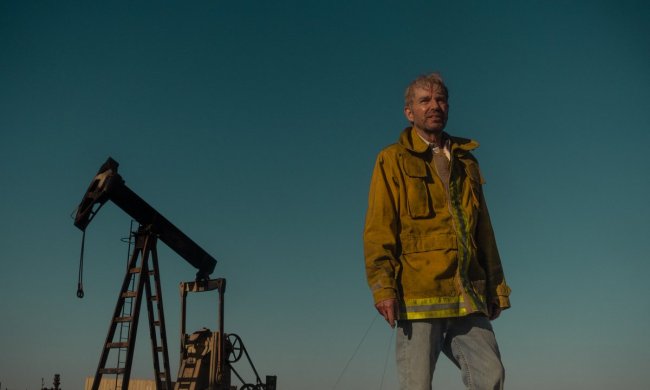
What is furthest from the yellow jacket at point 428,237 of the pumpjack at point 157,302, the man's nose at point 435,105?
the pumpjack at point 157,302

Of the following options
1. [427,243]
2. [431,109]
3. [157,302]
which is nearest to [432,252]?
[427,243]

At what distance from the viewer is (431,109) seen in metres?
3.39

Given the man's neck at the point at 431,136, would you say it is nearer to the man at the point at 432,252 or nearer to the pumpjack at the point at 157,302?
the man at the point at 432,252

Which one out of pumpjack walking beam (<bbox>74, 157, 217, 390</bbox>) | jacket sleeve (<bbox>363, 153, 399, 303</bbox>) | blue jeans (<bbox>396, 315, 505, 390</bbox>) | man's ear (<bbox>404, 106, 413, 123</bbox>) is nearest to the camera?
blue jeans (<bbox>396, 315, 505, 390</bbox>)

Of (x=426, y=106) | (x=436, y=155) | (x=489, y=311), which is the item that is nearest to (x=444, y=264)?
(x=489, y=311)

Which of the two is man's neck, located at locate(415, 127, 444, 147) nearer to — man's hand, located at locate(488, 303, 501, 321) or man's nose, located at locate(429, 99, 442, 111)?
man's nose, located at locate(429, 99, 442, 111)

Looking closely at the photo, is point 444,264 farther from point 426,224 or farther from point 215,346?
point 215,346

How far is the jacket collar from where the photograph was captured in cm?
337

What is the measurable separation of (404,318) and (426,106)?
1223 millimetres

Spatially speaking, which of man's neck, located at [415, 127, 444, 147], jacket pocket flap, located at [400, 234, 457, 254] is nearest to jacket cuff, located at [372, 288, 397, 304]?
jacket pocket flap, located at [400, 234, 457, 254]

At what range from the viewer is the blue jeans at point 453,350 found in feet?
9.54

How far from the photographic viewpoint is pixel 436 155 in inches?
136

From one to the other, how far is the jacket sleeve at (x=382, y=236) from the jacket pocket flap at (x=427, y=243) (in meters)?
0.07

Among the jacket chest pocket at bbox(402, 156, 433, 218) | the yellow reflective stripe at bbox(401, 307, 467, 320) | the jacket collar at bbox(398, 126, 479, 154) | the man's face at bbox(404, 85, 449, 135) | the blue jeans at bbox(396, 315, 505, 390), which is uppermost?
the man's face at bbox(404, 85, 449, 135)
